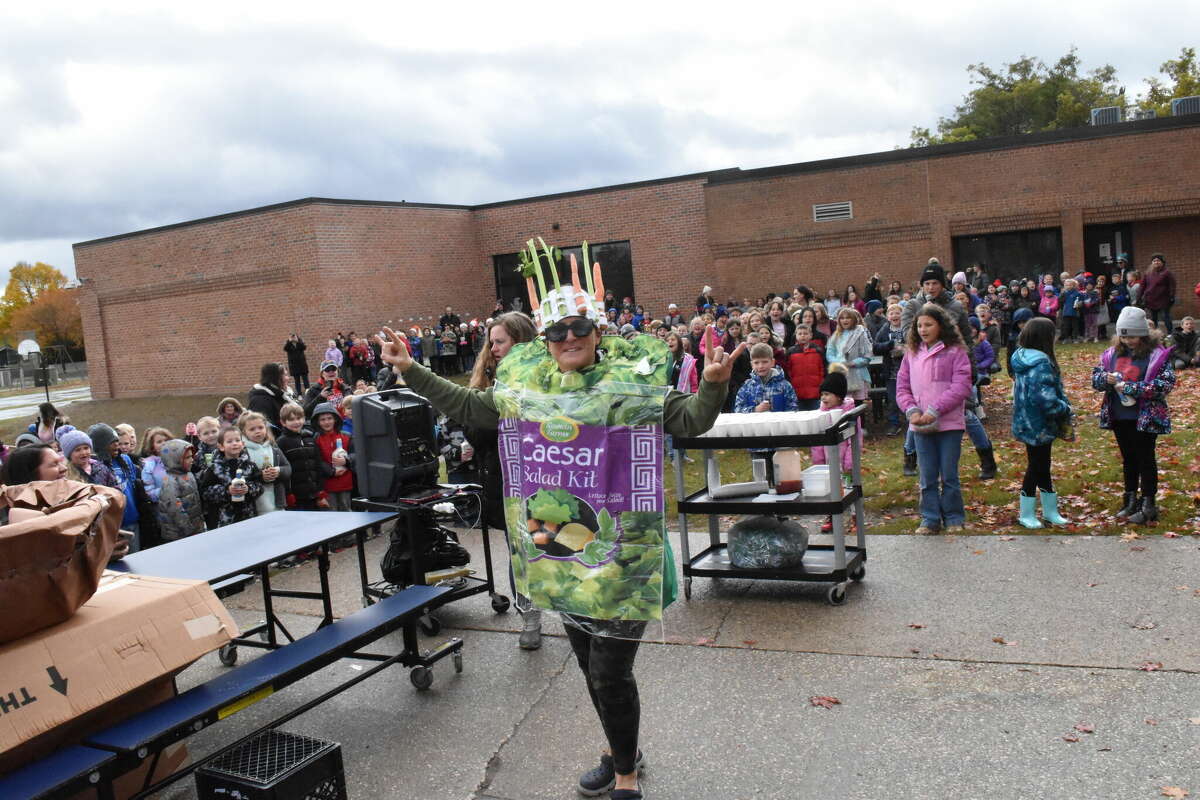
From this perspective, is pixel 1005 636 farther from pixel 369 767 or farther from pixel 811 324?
pixel 811 324

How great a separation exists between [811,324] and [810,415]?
19.3 feet

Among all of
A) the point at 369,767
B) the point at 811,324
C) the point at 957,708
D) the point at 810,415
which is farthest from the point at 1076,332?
the point at 369,767

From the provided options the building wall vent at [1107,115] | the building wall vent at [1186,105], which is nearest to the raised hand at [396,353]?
the building wall vent at [1107,115]

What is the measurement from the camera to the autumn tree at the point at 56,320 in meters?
76.0

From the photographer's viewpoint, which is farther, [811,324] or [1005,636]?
[811,324]

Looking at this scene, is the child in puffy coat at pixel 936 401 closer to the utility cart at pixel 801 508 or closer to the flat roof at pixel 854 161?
the utility cart at pixel 801 508

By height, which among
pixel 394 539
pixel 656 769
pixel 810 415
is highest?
pixel 810 415

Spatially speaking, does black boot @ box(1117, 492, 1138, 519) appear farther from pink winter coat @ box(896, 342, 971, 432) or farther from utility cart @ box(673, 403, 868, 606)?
utility cart @ box(673, 403, 868, 606)

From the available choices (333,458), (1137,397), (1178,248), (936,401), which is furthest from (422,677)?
(1178,248)

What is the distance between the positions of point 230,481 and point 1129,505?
7329 mm

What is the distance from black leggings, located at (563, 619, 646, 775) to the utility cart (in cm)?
242

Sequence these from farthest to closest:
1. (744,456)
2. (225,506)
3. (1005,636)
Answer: (744,456) → (225,506) → (1005,636)

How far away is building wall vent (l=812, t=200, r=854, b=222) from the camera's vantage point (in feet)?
Answer: 79.4

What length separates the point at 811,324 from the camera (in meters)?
11.6
